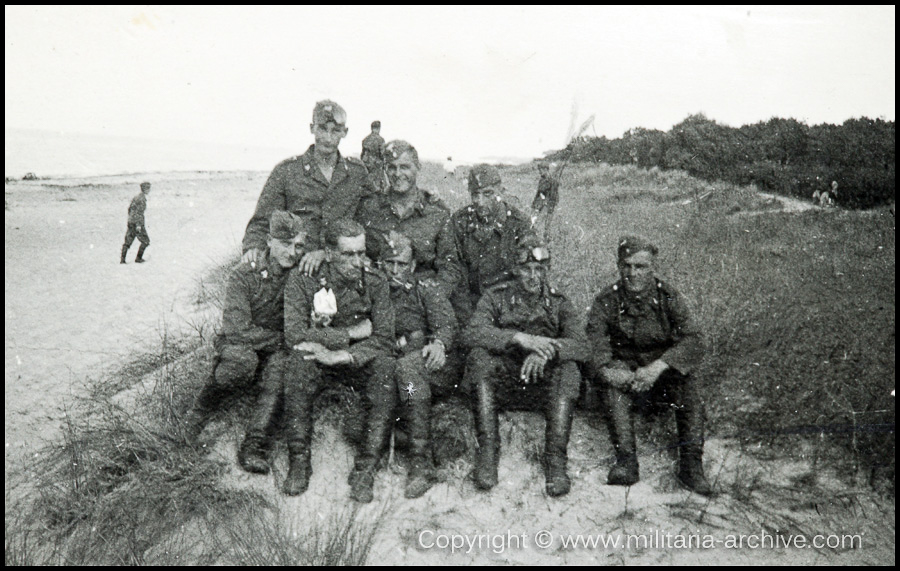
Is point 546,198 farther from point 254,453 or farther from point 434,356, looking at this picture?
point 254,453

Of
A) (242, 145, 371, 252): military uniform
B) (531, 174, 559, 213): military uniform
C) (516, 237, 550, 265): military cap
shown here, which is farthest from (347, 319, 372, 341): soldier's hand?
(531, 174, 559, 213): military uniform

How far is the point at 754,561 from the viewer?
2.79 meters

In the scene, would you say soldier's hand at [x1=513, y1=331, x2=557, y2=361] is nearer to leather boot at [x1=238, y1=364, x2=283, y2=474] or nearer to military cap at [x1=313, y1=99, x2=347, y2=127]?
leather boot at [x1=238, y1=364, x2=283, y2=474]

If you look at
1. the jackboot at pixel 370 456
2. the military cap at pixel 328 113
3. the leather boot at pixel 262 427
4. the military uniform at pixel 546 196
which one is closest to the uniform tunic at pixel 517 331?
the jackboot at pixel 370 456

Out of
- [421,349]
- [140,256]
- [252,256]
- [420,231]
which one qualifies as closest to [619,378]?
[421,349]

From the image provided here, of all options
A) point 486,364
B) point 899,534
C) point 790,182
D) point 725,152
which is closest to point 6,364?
point 486,364

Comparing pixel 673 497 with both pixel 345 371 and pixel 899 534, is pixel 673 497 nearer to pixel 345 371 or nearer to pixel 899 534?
pixel 899 534

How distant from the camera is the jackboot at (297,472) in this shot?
3.24 meters

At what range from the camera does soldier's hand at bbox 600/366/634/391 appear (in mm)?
3424

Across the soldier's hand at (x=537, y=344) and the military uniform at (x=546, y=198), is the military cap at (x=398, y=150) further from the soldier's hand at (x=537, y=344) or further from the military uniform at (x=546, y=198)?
the military uniform at (x=546, y=198)

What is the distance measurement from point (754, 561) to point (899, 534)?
2.85ft

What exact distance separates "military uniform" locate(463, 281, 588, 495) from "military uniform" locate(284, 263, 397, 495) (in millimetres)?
574

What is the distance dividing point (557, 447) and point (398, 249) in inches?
69.2

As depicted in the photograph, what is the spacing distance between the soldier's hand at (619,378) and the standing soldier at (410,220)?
1408mm
